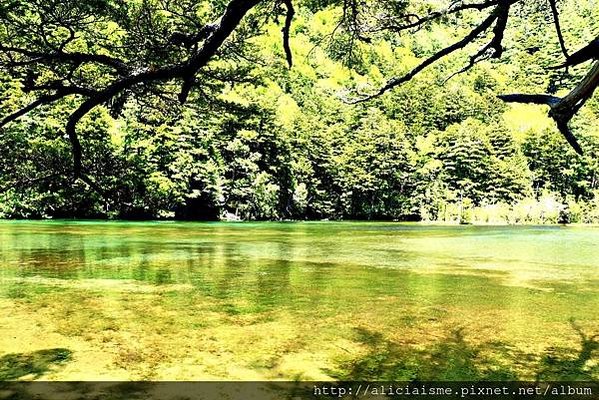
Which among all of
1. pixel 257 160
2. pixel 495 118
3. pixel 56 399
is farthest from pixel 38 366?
pixel 495 118

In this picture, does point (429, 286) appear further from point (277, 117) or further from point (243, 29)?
point (277, 117)

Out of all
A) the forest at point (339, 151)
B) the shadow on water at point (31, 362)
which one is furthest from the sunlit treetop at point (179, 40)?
the forest at point (339, 151)

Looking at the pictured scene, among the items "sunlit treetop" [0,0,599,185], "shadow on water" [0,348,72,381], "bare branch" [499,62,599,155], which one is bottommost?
"shadow on water" [0,348,72,381]

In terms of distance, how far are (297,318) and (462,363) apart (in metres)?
1.35

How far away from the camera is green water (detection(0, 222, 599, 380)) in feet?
9.47

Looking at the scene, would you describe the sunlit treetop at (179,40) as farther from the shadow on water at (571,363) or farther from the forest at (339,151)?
the forest at (339,151)

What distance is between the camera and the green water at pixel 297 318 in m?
2.89

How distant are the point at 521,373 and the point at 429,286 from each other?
9.34ft

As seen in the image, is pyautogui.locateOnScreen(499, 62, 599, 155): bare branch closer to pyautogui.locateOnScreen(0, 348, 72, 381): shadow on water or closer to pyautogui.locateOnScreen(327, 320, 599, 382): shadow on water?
pyautogui.locateOnScreen(327, 320, 599, 382): shadow on water

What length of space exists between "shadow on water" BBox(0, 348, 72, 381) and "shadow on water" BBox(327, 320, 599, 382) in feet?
4.54

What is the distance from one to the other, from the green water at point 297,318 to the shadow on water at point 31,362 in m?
0.02

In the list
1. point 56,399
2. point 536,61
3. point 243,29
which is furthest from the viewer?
point 536,61

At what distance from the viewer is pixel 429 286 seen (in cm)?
564

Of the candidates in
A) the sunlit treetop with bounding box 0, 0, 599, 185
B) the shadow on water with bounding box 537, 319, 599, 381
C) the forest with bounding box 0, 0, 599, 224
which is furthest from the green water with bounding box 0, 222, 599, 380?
the forest with bounding box 0, 0, 599, 224
